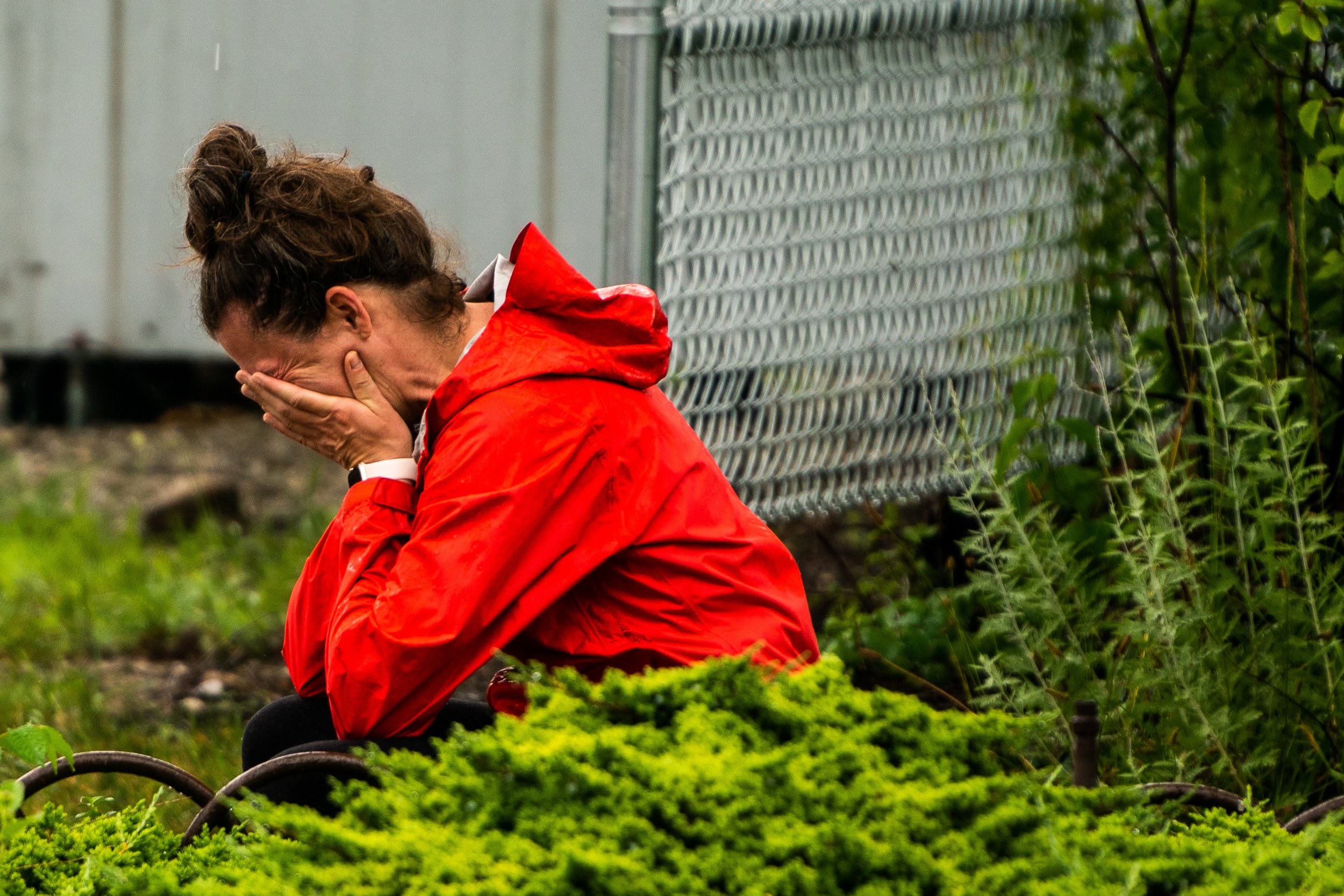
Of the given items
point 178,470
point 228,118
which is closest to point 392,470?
point 178,470

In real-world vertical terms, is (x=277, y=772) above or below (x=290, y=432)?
below

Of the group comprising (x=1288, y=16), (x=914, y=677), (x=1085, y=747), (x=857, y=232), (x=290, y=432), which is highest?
(x=1288, y=16)

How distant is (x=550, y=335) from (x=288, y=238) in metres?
0.46

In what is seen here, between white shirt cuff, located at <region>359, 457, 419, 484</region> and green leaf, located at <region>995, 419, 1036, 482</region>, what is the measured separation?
138 centimetres

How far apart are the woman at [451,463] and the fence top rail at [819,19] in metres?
1.04

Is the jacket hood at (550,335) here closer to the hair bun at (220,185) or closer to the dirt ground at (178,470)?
the hair bun at (220,185)

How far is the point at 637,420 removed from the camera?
2.50 meters

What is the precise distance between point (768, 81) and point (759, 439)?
843 millimetres

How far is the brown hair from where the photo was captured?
2.59 m

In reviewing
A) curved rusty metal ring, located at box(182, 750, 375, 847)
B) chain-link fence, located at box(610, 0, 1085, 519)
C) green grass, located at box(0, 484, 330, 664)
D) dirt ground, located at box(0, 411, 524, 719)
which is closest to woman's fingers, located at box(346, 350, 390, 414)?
curved rusty metal ring, located at box(182, 750, 375, 847)

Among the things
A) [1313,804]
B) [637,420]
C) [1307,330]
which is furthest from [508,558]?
[1307,330]

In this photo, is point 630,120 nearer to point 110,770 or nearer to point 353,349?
point 353,349

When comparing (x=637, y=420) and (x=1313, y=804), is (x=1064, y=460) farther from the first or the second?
(x=637, y=420)

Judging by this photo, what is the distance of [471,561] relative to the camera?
90.0 inches
